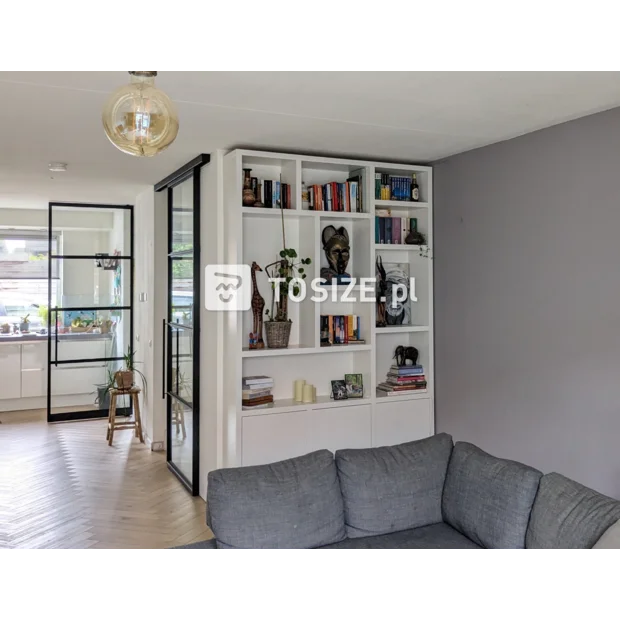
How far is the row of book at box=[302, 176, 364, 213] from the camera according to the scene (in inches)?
159

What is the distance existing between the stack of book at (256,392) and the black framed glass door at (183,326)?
70 centimetres

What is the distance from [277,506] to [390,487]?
0.57 m

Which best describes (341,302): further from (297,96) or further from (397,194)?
(297,96)

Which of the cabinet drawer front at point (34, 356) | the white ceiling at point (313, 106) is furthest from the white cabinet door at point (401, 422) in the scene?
the cabinet drawer front at point (34, 356)

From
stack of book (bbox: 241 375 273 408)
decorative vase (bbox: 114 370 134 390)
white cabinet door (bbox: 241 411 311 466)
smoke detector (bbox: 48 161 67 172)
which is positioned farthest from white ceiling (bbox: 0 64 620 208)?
decorative vase (bbox: 114 370 134 390)

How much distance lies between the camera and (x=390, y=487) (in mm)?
2611

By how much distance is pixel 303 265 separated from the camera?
4129 mm

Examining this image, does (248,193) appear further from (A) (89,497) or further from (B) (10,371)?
(B) (10,371)

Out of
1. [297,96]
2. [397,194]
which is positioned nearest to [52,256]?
[397,194]

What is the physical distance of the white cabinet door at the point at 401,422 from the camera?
4.20m

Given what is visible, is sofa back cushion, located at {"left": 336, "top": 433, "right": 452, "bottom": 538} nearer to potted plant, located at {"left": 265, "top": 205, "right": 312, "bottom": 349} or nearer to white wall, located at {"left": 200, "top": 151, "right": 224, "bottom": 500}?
potted plant, located at {"left": 265, "top": 205, "right": 312, "bottom": 349}

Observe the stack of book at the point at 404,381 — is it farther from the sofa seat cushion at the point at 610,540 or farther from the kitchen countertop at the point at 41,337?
the kitchen countertop at the point at 41,337
